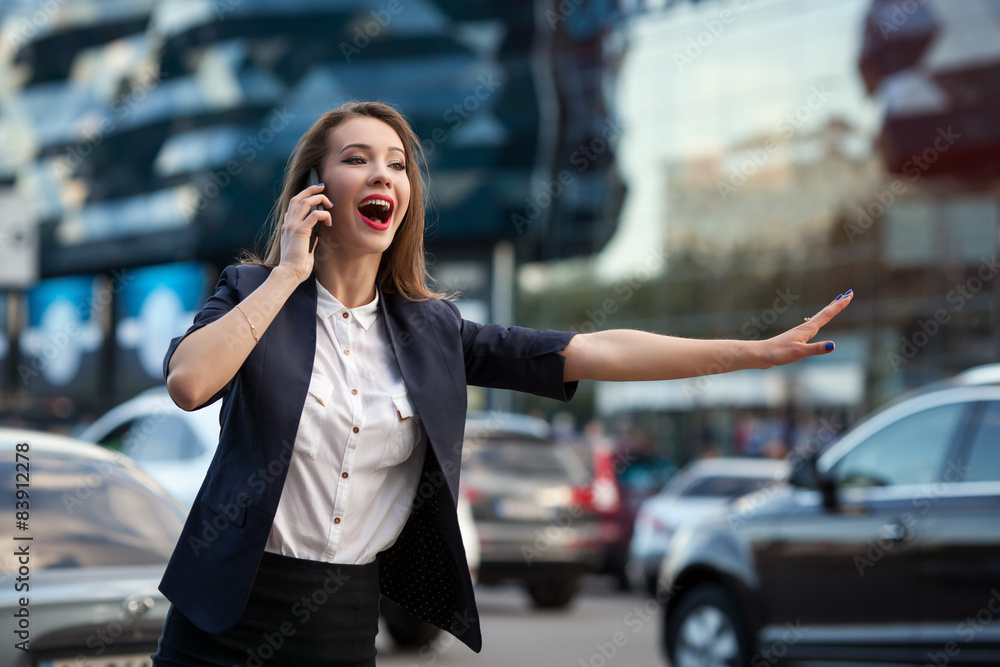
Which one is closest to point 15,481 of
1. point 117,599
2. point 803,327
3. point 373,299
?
point 117,599

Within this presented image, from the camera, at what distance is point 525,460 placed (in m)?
12.2

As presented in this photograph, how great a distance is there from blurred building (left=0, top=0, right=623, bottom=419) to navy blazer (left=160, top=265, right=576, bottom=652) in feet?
89.0

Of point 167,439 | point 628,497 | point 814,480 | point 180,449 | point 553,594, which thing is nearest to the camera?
point 814,480

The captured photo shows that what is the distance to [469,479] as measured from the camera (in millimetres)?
11859

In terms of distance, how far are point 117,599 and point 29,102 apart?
4602cm

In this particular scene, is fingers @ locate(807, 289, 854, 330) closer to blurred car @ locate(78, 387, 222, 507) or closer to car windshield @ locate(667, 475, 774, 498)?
blurred car @ locate(78, 387, 222, 507)

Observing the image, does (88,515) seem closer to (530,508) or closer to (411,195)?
(411,195)

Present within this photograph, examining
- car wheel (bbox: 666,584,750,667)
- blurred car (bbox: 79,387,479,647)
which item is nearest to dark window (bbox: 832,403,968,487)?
car wheel (bbox: 666,584,750,667)

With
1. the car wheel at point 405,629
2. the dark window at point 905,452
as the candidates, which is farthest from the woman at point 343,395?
the car wheel at point 405,629

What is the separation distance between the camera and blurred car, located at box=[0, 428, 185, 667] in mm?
3768

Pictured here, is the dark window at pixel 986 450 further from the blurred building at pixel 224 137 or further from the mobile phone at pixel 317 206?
the blurred building at pixel 224 137

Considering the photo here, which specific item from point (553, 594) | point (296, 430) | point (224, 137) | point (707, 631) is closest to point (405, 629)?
point (707, 631)

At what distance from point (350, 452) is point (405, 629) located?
6.70 m

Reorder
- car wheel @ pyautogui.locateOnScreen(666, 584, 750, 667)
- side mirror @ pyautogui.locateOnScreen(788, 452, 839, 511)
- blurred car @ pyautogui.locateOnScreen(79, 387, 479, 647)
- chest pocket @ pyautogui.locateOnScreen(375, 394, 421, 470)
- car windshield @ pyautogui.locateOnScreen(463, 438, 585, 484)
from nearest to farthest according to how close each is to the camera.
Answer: chest pocket @ pyautogui.locateOnScreen(375, 394, 421, 470) → side mirror @ pyautogui.locateOnScreen(788, 452, 839, 511) → car wheel @ pyautogui.locateOnScreen(666, 584, 750, 667) → blurred car @ pyautogui.locateOnScreen(79, 387, 479, 647) → car windshield @ pyautogui.locateOnScreen(463, 438, 585, 484)
